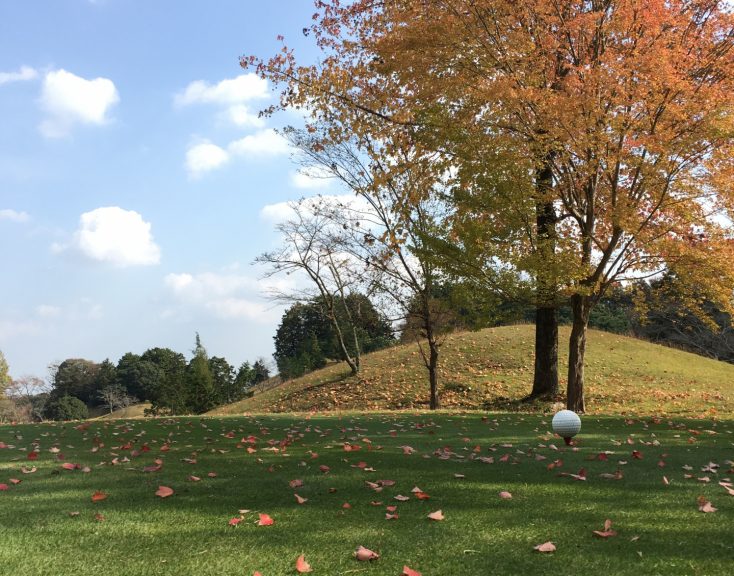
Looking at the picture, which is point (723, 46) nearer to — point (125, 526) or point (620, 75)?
point (620, 75)

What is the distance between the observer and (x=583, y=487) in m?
4.56

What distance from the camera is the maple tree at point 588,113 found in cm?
949

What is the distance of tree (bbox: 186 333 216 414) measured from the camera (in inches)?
1356

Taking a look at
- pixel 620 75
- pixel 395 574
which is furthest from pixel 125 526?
pixel 620 75

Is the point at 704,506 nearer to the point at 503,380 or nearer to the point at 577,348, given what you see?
the point at 577,348

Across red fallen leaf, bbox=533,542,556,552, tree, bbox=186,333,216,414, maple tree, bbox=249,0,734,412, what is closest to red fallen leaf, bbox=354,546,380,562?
red fallen leaf, bbox=533,542,556,552

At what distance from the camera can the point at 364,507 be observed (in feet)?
13.0

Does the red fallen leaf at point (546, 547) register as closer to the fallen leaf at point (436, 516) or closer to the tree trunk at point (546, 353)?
the fallen leaf at point (436, 516)

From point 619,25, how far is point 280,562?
10340 mm

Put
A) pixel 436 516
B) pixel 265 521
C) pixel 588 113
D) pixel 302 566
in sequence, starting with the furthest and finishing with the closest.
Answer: pixel 588 113
pixel 436 516
pixel 265 521
pixel 302 566

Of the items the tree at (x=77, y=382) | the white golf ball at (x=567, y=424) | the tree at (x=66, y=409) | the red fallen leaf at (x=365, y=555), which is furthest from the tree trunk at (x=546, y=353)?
the tree at (x=77, y=382)

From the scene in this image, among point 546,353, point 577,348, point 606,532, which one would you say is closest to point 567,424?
point 606,532

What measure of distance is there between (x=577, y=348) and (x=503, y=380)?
810cm

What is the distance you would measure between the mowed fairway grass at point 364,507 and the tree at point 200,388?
→ 2819 cm
